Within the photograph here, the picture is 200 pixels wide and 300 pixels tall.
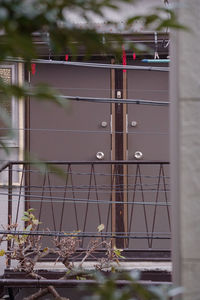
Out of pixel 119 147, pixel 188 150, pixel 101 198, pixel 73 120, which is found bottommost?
pixel 101 198

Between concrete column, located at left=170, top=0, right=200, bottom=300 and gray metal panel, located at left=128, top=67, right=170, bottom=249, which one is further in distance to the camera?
gray metal panel, located at left=128, top=67, right=170, bottom=249

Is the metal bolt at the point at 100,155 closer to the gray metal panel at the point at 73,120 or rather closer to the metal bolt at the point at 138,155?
the gray metal panel at the point at 73,120

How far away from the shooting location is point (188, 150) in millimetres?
1770

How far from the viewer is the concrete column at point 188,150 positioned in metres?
1.74

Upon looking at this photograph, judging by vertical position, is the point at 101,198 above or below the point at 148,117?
below

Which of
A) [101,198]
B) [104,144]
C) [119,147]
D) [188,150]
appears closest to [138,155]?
[119,147]

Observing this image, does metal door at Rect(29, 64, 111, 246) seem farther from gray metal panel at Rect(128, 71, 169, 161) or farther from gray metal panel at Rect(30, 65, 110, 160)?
gray metal panel at Rect(128, 71, 169, 161)

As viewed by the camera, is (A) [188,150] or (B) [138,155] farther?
(B) [138,155]

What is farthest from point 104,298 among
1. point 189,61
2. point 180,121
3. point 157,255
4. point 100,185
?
point 100,185

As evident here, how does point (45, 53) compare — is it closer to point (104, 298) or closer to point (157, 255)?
point (157, 255)

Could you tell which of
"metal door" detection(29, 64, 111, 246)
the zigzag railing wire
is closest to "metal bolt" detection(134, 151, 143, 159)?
the zigzag railing wire

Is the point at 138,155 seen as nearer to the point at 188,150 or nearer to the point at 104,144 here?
the point at 104,144

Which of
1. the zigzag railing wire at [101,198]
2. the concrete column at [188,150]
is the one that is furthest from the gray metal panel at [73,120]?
the concrete column at [188,150]

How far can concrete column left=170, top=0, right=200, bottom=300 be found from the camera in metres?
1.74
